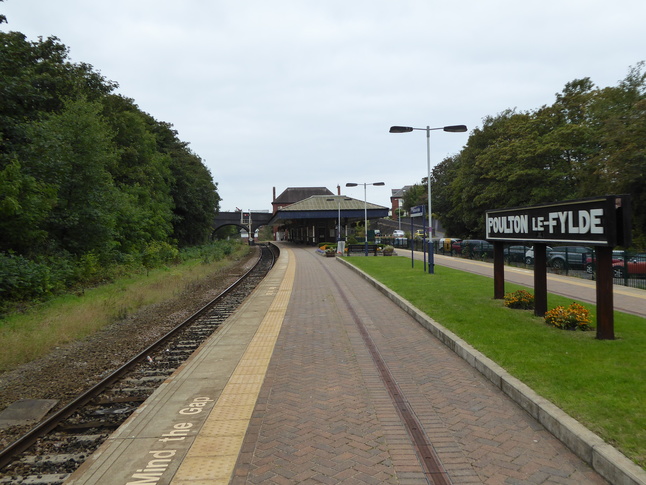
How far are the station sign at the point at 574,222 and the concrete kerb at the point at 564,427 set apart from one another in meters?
2.85

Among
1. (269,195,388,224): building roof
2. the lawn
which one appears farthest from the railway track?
(269,195,388,224): building roof

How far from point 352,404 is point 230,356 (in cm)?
314

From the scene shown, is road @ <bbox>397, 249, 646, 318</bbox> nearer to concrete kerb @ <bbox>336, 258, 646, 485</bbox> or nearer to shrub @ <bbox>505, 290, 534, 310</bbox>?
shrub @ <bbox>505, 290, 534, 310</bbox>

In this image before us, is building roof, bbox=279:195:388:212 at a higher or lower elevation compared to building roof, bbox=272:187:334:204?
lower

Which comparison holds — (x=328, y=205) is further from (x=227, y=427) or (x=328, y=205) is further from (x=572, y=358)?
(x=227, y=427)

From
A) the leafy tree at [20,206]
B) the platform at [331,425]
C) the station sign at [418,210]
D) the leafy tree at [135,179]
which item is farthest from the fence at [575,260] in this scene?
the leafy tree at [135,179]

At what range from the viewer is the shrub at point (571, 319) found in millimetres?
8406

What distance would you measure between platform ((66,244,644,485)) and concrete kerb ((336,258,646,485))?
0.29 feet

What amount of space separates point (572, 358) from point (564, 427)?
2.49 meters

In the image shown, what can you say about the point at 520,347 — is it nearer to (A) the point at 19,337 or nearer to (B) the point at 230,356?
(B) the point at 230,356

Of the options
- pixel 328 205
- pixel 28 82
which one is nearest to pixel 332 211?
pixel 328 205

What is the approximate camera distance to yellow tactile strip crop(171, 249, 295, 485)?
13.1ft

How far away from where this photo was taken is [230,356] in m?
7.95

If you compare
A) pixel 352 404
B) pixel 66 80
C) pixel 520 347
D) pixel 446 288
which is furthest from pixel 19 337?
pixel 66 80
